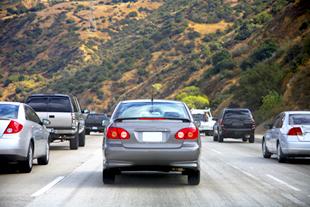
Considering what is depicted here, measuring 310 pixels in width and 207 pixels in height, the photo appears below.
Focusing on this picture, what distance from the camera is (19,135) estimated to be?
619 inches

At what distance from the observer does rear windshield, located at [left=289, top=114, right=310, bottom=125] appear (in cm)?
2020

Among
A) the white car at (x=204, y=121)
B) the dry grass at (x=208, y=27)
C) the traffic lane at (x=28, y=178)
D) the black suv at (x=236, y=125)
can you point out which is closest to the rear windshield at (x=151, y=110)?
the traffic lane at (x=28, y=178)

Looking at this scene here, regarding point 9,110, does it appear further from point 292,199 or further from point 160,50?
point 160,50

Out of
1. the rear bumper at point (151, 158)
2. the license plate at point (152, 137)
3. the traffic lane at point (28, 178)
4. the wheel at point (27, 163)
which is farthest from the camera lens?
the wheel at point (27, 163)

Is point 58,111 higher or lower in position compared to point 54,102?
lower

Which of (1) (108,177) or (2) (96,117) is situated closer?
(1) (108,177)

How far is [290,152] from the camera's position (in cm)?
1970

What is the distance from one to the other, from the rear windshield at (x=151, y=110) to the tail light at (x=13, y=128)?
9.68 feet

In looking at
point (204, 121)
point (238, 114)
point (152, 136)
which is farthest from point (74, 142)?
point (204, 121)

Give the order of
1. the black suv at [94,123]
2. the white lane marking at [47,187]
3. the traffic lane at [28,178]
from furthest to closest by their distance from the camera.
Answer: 1. the black suv at [94,123]
2. the white lane marking at [47,187]
3. the traffic lane at [28,178]

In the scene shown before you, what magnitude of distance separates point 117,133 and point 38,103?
13.2m

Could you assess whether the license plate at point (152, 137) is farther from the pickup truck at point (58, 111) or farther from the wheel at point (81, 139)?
the wheel at point (81, 139)

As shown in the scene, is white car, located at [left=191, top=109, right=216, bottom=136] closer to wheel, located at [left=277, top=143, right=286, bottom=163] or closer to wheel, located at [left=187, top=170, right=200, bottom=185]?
wheel, located at [left=277, top=143, right=286, bottom=163]

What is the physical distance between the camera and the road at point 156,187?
11.4 meters
